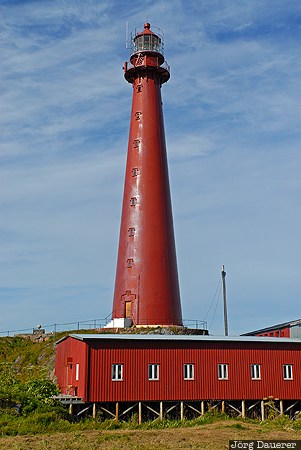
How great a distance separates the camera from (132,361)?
31406 mm

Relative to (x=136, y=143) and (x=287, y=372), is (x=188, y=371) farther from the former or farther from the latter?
(x=136, y=143)

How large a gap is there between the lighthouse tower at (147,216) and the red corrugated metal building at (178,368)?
7451 mm

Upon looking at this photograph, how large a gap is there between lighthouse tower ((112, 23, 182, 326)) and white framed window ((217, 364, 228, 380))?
816 centimetres

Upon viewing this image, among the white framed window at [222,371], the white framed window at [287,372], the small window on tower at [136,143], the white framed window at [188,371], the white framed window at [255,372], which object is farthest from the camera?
the small window on tower at [136,143]

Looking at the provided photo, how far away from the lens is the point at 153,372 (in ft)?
104

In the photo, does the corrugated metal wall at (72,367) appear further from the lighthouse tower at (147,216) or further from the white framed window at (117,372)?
the lighthouse tower at (147,216)

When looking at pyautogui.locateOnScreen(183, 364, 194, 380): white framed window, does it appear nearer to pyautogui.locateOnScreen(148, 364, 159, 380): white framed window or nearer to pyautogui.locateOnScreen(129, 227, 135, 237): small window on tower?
pyautogui.locateOnScreen(148, 364, 159, 380): white framed window

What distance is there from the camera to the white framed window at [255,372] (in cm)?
3338

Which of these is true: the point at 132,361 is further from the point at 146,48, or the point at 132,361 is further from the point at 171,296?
the point at 146,48

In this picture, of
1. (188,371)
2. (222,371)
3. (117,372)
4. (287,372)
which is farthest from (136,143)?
(287,372)

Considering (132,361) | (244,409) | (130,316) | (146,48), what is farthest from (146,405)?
(146,48)

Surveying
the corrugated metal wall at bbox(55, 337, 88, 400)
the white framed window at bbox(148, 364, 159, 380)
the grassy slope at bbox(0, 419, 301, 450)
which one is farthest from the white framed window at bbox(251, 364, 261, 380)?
the corrugated metal wall at bbox(55, 337, 88, 400)

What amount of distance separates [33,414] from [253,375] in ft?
45.4

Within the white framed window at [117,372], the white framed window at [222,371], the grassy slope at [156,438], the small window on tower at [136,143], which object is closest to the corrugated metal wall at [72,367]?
the white framed window at [117,372]
